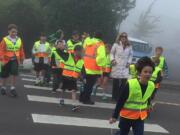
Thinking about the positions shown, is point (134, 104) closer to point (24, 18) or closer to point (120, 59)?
point (120, 59)

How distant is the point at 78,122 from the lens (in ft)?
38.1

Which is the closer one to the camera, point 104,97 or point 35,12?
point 104,97

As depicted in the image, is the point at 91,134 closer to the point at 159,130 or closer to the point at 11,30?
the point at 159,130

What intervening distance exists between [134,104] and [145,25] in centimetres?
6647

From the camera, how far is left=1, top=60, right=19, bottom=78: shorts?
13836 millimetres

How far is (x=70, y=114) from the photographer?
12398mm

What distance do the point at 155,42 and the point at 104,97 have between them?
205 feet

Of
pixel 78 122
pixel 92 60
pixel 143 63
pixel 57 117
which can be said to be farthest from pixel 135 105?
pixel 92 60

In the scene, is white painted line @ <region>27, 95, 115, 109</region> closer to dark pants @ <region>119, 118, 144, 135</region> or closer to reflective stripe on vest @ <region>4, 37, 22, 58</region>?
reflective stripe on vest @ <region>4, 37, 22, 58</region>

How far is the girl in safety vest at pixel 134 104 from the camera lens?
7811 millimetres

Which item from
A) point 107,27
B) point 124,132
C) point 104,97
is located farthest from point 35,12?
point 124,132

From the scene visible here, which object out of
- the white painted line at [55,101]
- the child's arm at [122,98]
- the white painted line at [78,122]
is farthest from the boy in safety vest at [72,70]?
the child's arm at [122,98]

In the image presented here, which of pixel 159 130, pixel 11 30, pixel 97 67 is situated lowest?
pixel 159 130

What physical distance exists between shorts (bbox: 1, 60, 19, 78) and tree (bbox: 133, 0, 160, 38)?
5993 centimetres
